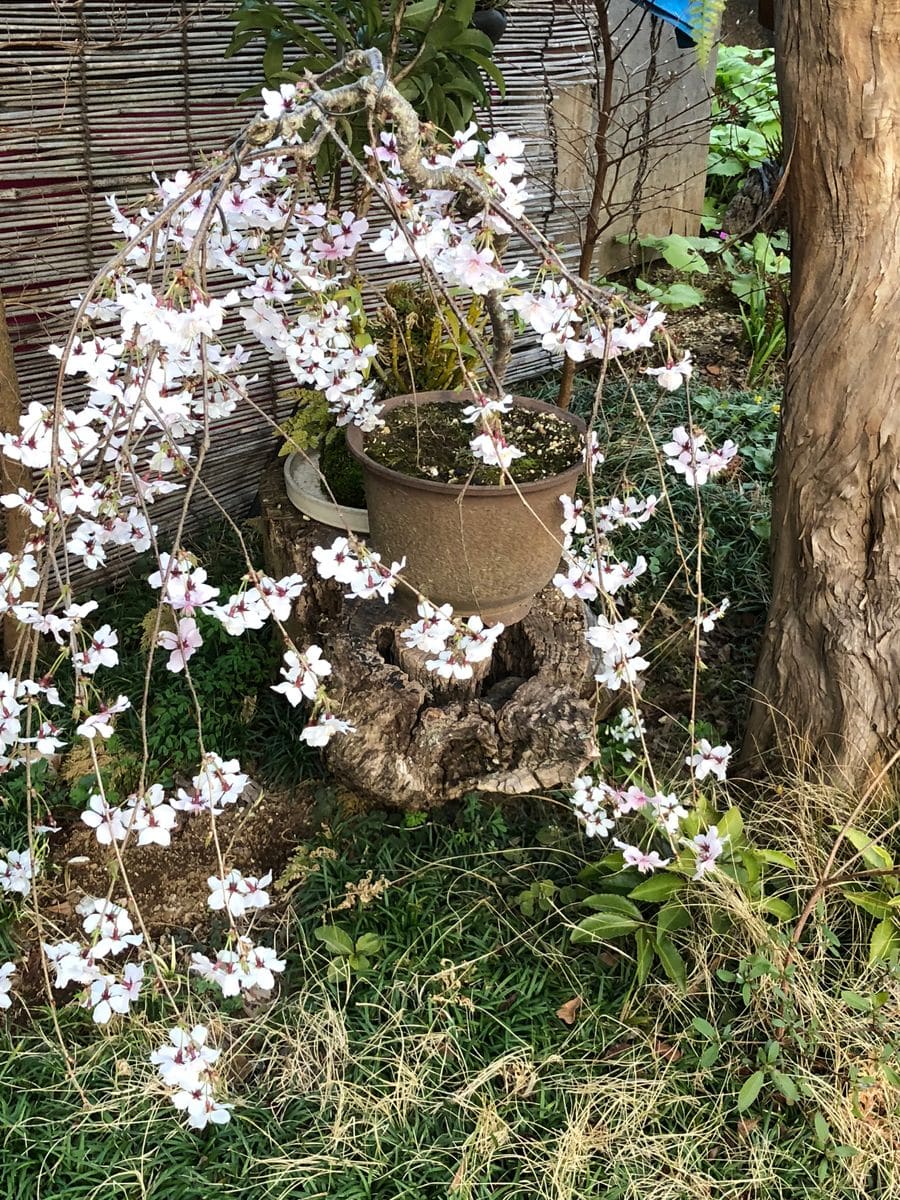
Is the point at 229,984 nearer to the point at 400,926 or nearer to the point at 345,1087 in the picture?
the point at 345,1087

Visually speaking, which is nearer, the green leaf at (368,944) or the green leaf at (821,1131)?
the green leaf at (821,1131)

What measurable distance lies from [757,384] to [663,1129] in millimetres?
2807

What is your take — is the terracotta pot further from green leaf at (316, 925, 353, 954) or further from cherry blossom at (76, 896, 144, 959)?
cherry blossom at (76, 896, 144, 959)

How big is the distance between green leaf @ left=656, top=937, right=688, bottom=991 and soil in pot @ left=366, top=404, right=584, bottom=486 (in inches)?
34.0

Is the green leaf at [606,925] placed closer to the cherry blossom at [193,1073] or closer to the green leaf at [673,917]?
the green leaf at [673,917]

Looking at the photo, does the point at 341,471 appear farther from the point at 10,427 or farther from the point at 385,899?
the point at 385,899

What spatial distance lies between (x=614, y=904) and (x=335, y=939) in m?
0.52

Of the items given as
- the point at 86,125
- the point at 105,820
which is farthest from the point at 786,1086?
the point at 86,125

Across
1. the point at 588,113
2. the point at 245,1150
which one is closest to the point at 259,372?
the point at 588,113

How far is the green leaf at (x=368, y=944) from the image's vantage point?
1.78 metres

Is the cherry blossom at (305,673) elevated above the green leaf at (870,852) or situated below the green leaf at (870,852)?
above

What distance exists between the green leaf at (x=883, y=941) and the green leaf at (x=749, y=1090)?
0.31m

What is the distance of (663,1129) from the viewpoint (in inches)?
61.5

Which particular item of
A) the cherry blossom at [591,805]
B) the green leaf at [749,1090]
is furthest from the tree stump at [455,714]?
the green leaf at [749,1090]
